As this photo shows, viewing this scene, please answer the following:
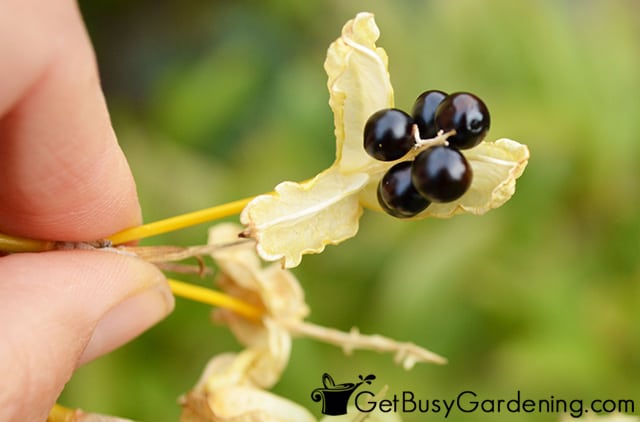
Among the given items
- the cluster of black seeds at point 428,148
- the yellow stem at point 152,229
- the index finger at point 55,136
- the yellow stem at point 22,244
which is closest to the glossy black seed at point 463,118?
the cluster of black seeds at point 428,148

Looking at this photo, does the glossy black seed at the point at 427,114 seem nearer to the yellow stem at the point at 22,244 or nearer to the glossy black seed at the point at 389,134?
the glossy black seed at the point at 389,134

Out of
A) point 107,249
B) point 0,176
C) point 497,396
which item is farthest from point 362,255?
point 0,176

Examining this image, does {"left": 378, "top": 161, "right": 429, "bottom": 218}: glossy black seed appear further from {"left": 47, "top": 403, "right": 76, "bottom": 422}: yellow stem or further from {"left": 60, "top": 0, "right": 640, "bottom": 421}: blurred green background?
{"left": 60, "top": 0, "right": 640, "bottom": 421}: blurred green background

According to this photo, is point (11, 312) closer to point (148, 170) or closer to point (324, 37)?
point (148, 170)

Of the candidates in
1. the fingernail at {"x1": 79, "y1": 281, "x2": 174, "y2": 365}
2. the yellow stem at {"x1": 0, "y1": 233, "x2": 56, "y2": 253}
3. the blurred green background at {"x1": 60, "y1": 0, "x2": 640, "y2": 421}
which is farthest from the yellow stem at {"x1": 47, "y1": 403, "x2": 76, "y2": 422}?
the blurred green background at {"x1": 60, "y1": 0, "x2": 640, "y2": 421}

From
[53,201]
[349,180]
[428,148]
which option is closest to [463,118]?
[428,148]

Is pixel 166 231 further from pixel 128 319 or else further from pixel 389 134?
pixel 389 134
